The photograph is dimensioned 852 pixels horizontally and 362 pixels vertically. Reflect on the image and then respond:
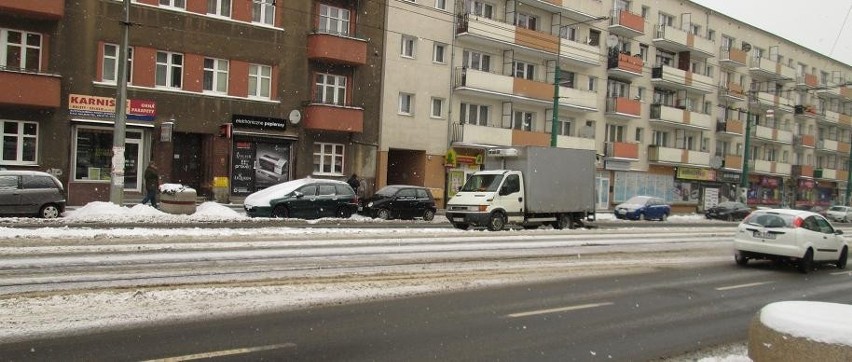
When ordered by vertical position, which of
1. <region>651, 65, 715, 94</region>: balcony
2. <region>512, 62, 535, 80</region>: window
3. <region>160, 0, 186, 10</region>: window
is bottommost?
<region>160, 0, 186, 10</region>: window

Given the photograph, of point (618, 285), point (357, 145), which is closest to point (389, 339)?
point (618, 285)

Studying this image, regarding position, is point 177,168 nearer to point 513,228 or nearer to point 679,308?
point 513,228

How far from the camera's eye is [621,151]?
44156 millimetres

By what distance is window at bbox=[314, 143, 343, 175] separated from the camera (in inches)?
1202

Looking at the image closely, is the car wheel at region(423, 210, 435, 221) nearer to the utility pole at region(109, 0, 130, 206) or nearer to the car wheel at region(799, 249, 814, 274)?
the utility pole at region(109, 0, 130, 206)

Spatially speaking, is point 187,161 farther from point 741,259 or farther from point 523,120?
point 741,259

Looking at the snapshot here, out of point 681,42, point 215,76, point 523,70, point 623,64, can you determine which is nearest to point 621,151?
point 623,64

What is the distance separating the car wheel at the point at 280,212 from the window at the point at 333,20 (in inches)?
430

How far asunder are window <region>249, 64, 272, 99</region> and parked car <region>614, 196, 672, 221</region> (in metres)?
20.2

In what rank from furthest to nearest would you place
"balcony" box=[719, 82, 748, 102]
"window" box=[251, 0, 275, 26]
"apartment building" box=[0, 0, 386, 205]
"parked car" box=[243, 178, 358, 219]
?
"balcony" box=[719, 82, 748, 102] < "window" box=[251, 0, 275, 26] < "apartment building" box=[0, 0, 386, 205] < "parked car" box=[243, 178, 358, 219]

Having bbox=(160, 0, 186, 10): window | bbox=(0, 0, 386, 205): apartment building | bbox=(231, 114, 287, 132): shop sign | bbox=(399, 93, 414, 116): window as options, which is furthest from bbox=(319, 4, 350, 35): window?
bbox=(160, 0, 186, 10): window

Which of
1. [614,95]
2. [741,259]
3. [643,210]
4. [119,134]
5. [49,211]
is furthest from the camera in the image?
[614,95]

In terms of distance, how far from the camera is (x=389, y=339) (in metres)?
6.58

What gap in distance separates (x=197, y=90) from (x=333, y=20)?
Result: 24.4ft
